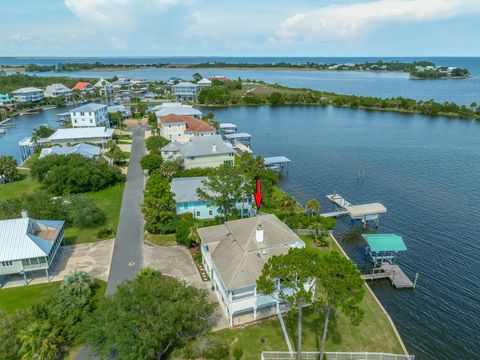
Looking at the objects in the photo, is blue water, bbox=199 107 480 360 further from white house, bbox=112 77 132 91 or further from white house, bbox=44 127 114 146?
white house, bbox=112 77 132 91

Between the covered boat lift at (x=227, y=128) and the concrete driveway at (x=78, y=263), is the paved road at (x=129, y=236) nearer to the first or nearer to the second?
the concrete driveway at (x=78, y=263)

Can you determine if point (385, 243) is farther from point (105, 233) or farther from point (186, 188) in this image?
point (105, 233)

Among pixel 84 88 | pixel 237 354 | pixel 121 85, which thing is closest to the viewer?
pixel 237 354

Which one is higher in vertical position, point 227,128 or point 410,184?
point 227,128

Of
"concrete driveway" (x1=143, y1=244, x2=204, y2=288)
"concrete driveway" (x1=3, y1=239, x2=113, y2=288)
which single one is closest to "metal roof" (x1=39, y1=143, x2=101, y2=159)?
"concrete driveway" (x1=3, y1=239, x2=113, y2=288)

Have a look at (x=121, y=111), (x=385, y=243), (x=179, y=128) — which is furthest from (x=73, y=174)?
(x=121, y=111)

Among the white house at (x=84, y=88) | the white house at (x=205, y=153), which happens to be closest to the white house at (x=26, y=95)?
the white house at (x=84, y=88)

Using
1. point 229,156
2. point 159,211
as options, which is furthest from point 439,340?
point 229,156
